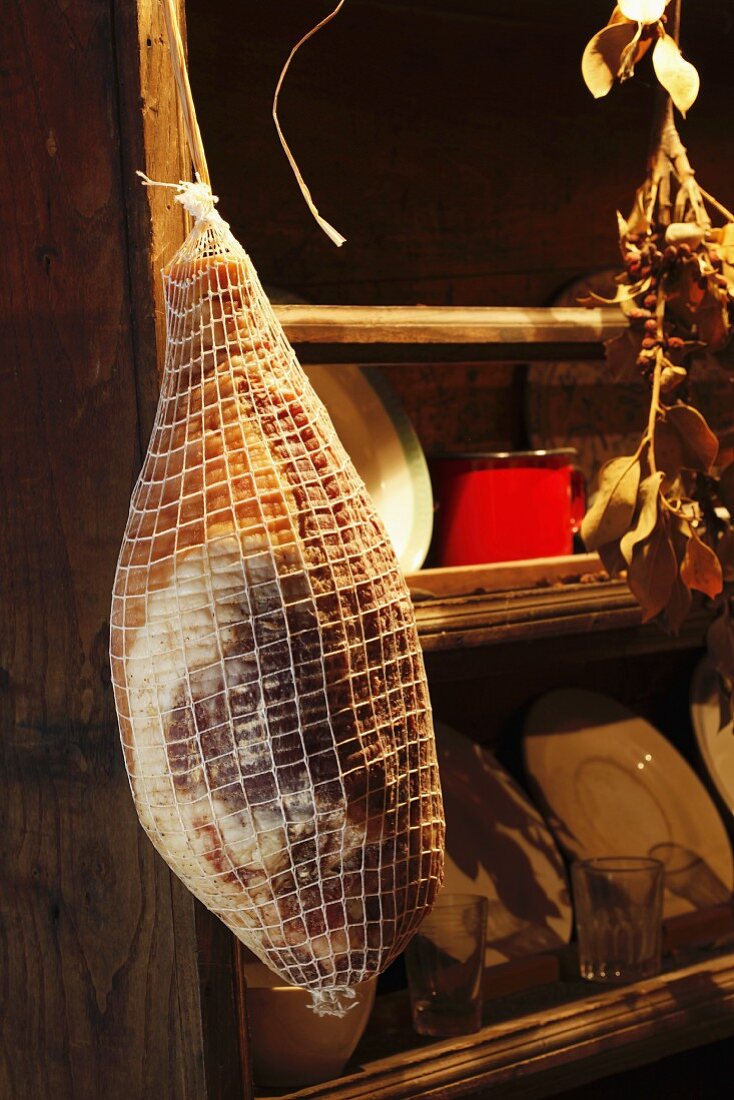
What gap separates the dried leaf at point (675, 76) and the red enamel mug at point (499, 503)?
0.35 metres

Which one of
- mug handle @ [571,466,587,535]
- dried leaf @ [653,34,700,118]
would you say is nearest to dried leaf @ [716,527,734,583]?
mug handle @ [571,466,587,535]

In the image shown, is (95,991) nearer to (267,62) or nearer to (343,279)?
(343,279)

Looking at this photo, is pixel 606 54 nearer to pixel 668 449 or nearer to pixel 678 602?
pixel 668 449

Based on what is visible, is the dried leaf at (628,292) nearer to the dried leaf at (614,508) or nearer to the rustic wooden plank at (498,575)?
the dried leaf at (614,508)

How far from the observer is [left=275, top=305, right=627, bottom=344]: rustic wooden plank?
89cm

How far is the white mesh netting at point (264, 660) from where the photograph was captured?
1.94 feet

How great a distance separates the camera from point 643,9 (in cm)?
88

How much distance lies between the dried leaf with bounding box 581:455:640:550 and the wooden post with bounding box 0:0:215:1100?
34 cm

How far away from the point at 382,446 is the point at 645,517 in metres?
0.33

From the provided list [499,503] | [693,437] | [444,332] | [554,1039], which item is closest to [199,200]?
[444,332]

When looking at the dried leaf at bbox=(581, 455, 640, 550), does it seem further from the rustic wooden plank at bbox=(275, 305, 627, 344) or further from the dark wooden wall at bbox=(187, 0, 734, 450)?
the dark wooden wall at bbox=(187, 0, 734, 450)

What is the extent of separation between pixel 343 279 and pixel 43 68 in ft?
1.65

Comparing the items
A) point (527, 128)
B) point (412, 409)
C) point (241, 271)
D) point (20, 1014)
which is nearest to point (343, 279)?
point (412, 409)

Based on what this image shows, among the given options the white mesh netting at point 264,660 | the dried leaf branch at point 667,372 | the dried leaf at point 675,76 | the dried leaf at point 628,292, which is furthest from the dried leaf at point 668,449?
the white mesh netting at point 264,660
